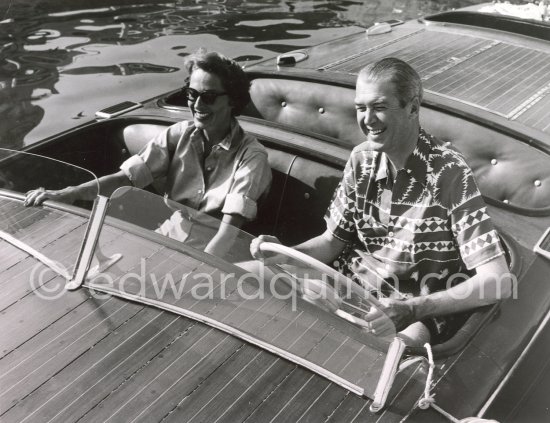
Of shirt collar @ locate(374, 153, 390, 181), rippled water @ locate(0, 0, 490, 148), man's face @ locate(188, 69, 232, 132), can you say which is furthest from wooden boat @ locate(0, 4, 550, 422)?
rippled water @ locate(0, 0, 490, 148)

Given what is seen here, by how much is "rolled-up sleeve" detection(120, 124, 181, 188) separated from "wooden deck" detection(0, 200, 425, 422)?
624 mm

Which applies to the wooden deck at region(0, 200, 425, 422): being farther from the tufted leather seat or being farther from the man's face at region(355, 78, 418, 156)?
the tufted leather seat

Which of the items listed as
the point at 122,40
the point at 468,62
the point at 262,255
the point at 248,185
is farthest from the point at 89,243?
the point at 122,40

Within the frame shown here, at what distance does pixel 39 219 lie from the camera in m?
2.03

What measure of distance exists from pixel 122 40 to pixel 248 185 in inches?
214

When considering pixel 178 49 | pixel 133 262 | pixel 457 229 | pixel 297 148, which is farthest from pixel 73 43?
pixel 457 229

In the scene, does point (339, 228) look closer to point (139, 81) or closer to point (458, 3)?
point (139, 81)

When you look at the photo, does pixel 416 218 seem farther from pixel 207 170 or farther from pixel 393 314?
pixel 207 170

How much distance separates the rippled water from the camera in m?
5.64

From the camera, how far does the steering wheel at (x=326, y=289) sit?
4.58 feet

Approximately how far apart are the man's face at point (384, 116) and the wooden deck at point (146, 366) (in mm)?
581

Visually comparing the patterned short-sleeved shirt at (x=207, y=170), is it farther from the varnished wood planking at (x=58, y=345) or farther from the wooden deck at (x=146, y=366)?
the varnished wood planking at (x=58, y=345)

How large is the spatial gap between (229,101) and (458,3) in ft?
26.4

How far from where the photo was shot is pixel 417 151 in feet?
5.92
